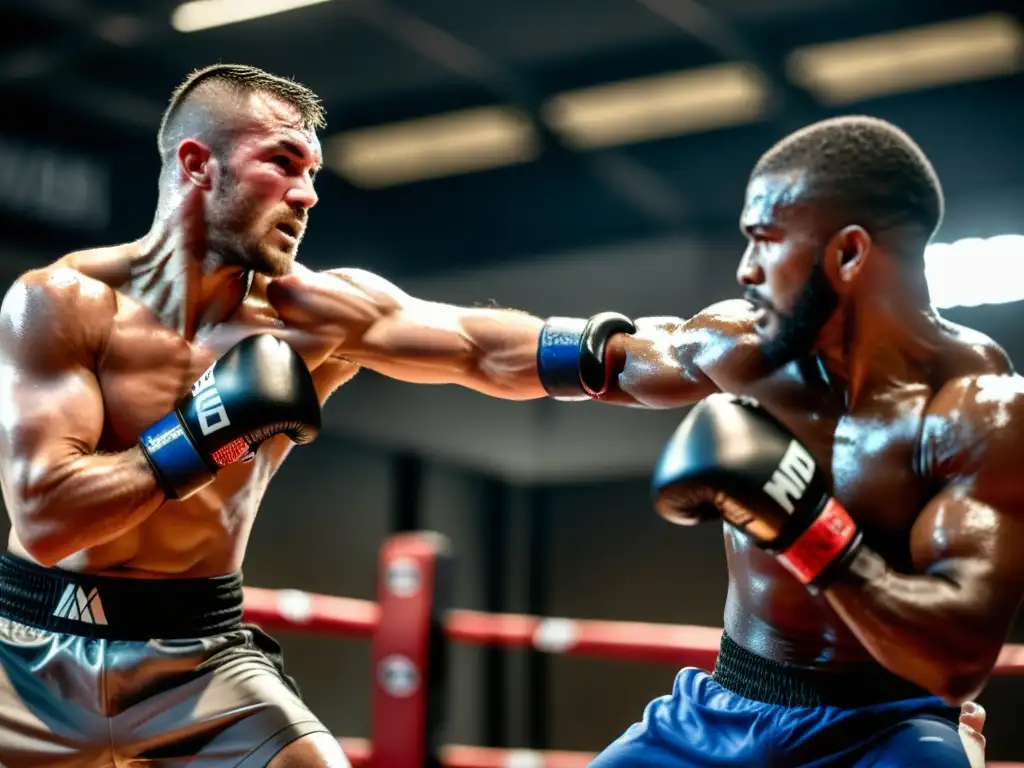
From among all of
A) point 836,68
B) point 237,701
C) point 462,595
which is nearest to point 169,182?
point 237,701

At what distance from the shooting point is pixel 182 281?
83.0 inches

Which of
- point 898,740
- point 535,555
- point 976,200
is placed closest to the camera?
point 898,740

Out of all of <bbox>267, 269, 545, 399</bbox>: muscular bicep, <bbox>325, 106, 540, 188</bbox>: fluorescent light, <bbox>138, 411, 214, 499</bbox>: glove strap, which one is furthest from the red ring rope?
<bbox>325, 106, 540, 188</bbox>: fluorescent light

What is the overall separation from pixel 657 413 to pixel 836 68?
2.25 metres

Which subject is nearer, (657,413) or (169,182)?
(169,182)

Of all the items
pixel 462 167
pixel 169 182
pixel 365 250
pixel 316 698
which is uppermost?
pixel 462 167

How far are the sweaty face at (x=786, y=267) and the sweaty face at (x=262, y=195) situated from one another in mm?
776

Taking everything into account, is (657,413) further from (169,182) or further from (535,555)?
(169,182)

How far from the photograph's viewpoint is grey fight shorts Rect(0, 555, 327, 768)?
73.6 inches

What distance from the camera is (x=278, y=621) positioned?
3.53 meters

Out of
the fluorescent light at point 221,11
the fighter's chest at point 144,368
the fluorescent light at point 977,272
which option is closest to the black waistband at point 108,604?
the fighter's chest at point 144,368

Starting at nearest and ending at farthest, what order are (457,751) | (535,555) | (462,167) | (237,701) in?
(237,701) → (457,751) → (462,167) → (535,555)

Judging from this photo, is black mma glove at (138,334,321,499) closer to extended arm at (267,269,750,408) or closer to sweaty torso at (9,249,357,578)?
sweaty torso at (9,249,357,578)

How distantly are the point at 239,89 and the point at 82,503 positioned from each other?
0.78 metres
